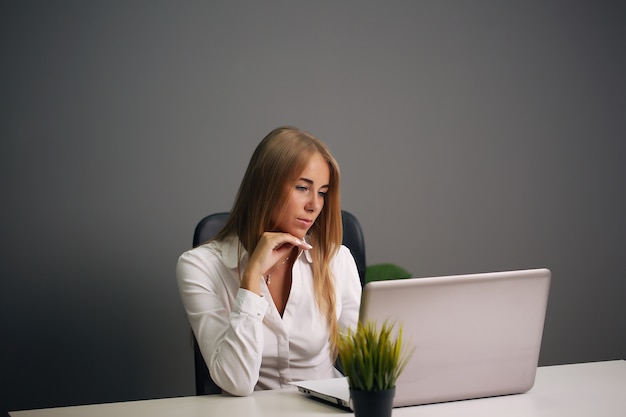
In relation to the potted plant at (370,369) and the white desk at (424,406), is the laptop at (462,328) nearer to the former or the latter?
the white desk at (424,406)

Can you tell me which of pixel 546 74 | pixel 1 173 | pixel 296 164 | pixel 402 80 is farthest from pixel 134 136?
pixel 546 74

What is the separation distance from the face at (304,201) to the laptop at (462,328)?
603 mm

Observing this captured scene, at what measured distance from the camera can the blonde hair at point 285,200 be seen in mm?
2143

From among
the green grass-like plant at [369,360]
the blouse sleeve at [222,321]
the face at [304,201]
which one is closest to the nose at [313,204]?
the face at [304,201]

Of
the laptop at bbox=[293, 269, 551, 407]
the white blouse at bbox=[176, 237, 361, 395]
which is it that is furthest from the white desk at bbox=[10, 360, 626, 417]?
the white blouse at bbox=[176, 237, 361, 395]

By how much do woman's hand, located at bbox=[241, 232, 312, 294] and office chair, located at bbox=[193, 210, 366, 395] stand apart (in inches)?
9.5

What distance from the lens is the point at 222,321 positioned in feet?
6.47

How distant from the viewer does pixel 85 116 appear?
282cm

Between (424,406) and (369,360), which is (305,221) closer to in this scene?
(424,406)

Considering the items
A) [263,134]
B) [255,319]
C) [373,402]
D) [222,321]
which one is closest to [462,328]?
[373,402]

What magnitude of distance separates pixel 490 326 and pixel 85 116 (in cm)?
182

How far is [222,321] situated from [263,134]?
1.27 meters

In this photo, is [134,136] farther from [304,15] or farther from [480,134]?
[480,134]

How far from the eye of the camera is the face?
83.9 inches
